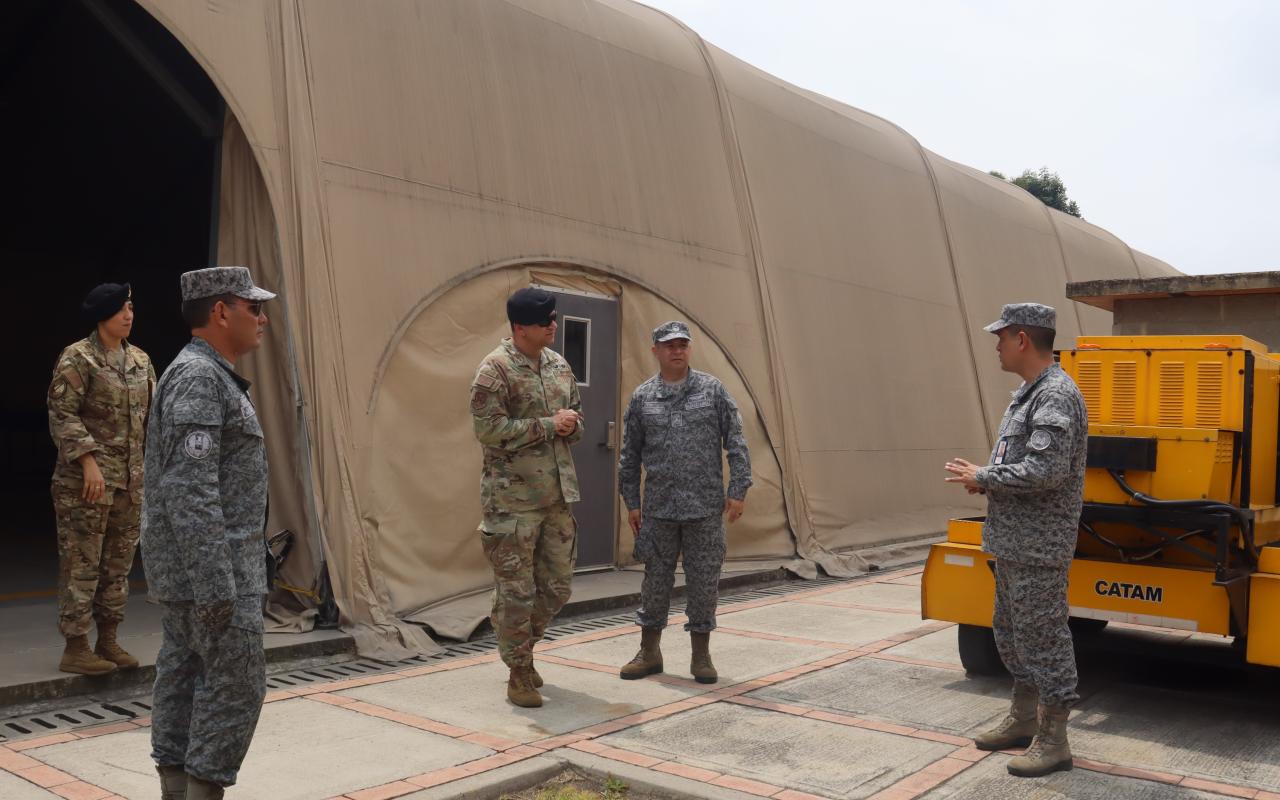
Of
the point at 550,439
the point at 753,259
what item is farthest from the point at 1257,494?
the point at 753,259

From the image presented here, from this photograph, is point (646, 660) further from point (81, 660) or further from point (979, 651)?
point (81, 660)

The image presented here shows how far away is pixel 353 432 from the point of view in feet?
22.7

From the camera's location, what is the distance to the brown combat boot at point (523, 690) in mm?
5336

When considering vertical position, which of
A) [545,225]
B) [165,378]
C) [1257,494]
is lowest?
[1257,494]

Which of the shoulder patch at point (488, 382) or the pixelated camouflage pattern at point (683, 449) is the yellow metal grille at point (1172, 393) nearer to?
the pixelated camouflage pattern at point (683, 449)

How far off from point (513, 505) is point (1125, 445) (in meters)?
3.06

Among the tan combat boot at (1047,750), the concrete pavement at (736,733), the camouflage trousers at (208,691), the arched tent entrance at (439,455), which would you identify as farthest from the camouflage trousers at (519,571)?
the tan combat boot at (1047,750)

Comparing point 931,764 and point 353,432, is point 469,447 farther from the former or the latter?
point 931,764

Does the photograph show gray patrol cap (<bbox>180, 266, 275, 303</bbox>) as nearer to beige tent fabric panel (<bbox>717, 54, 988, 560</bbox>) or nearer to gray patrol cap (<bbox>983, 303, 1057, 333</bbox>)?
gray patrol cap (<bbox>983, 303, 1057, 333</bbox>)

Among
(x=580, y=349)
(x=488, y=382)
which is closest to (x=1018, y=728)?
(x=488, y=382)

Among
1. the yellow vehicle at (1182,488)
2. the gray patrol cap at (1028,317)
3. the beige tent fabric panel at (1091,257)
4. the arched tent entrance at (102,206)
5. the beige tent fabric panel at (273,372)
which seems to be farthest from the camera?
the beige tent fabric panel at (1091,257)

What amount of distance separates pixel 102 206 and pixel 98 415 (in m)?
9.70

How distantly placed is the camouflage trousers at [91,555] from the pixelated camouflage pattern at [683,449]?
8.66ft

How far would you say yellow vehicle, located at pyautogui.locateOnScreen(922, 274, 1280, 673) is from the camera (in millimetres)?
5215
